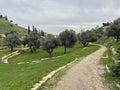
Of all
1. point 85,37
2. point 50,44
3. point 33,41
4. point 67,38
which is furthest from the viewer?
point 85,37

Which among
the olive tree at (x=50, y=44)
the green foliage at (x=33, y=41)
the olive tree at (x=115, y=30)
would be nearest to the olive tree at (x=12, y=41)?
the green foliage at (x=33, y=41)

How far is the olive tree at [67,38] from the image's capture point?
118m

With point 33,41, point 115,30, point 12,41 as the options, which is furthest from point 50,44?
point 12,41

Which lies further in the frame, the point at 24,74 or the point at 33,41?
the point at 33,41

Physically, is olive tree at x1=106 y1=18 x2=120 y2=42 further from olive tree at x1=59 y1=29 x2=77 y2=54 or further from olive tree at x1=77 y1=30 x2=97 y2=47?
olive tree at x1=77 y1=30 x2=97 y2=47

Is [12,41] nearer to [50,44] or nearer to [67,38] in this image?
[67,38]

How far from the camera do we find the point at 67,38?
390 feet

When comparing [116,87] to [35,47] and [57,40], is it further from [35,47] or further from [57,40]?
[35,47]

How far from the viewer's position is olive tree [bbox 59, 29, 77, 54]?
118 metres

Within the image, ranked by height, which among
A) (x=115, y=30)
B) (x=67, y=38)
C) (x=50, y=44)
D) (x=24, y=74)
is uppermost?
(x=115, y=30)

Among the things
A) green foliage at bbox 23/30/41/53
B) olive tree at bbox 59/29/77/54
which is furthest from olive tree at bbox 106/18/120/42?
green foliage at bbox 23/30/41/53

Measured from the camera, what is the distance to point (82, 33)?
474 ft

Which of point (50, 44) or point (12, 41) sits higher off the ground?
point (12, 41)

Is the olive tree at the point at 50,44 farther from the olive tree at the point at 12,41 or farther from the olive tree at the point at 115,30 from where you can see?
the olive tree at the point at 12,41
